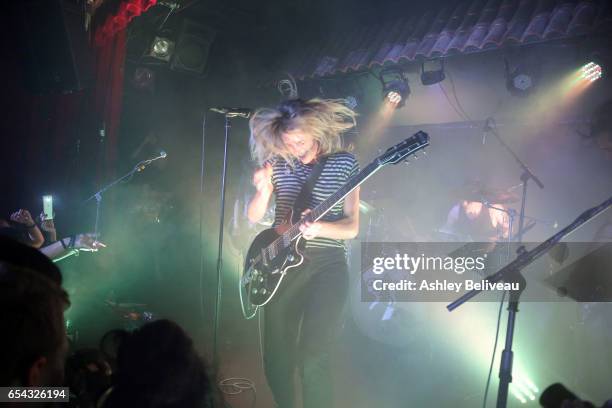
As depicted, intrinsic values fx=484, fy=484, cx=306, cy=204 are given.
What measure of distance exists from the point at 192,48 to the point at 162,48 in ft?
1.58

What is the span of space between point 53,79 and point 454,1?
16.8ft

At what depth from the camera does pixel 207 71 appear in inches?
309

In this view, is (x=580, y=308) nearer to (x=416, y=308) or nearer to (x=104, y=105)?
(x=416, y=308)

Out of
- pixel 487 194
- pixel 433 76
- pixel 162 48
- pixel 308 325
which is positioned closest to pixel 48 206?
Result: pixel 162 48

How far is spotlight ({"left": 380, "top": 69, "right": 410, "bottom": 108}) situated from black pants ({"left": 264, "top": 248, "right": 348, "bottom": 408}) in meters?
3.99

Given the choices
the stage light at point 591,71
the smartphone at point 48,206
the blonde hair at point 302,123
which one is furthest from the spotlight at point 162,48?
the stage light at point 591,71

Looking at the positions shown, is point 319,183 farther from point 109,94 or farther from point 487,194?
point 109,94

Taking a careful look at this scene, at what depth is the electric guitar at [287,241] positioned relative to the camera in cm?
345

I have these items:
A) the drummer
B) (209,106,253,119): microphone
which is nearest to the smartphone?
(209,106,253,119): microphone

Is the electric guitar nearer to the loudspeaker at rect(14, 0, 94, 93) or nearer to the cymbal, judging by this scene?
the loudspeaker at rect(14, 0, 94, 93)

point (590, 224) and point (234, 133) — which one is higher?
point (234, 133)

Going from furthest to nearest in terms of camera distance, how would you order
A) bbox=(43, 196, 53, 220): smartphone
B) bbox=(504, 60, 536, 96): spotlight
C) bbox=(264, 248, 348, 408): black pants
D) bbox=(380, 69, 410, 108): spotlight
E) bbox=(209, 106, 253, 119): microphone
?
bbox=(380, 69, 410, 108): spotlight, bbox=(43, 196, 53, 220): smartphone, bbox=(504, 60, 536, 96): spotlight, bbox=(209, 106, 253, 119): microphone, bbox=(264, 248, 348, 408): black pants

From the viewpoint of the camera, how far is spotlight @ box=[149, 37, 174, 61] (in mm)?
7008

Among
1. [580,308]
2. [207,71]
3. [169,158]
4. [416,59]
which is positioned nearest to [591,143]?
[580,308]
